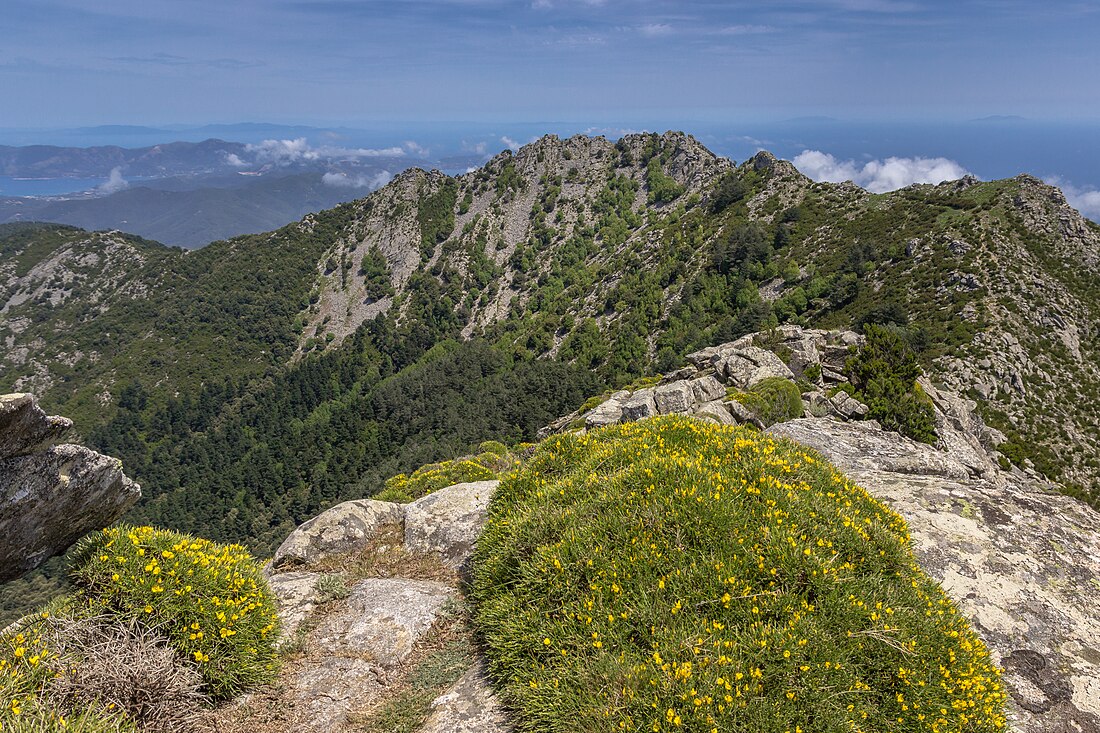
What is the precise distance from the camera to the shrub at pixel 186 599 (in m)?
6.88

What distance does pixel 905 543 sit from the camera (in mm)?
8180

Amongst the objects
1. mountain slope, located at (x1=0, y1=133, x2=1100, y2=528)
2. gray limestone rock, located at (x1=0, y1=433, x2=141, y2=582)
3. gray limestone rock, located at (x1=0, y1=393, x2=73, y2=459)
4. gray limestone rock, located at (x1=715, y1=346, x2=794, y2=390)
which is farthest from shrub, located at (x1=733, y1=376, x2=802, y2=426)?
gray limestone rock, located at (x1=0, y1=393, x2=73, y2=459)

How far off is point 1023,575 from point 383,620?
37.9 feet

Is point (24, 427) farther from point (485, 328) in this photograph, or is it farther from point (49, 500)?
point (485, 328)

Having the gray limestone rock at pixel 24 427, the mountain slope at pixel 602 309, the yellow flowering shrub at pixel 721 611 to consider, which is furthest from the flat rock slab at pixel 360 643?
the mountain slope at pixel 602 309

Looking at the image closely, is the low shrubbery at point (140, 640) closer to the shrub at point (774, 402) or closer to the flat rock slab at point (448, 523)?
the flat rock slab at point (448, 523)

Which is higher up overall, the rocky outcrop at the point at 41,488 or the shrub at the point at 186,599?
the rocky outcrop at the point at 41,488

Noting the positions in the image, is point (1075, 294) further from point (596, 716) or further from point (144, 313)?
point (144, 313)

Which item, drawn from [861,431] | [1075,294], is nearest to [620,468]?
[861,431]

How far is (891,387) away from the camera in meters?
31.7

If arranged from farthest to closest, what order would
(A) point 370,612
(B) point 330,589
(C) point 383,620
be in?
(B) point 330,589, (A) point 370,612, (C) point 383,620

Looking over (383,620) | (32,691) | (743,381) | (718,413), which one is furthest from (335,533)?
(743,381)

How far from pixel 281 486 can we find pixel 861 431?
119895mm

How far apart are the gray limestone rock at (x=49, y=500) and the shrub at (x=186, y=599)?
23.0 inches
